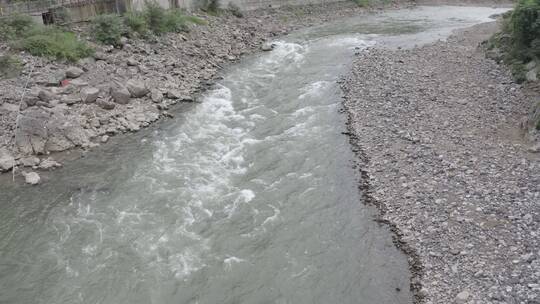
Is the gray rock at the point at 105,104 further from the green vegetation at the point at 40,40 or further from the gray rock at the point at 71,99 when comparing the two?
the green vegetation at the point at 40,40

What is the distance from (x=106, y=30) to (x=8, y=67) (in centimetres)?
687

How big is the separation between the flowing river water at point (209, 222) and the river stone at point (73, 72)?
18.1 feet

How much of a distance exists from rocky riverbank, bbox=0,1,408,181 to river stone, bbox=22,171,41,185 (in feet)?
1.91

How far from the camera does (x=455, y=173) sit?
15.0 metres

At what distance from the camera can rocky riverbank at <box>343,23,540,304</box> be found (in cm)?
1106

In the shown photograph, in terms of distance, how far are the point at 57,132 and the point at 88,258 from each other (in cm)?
835

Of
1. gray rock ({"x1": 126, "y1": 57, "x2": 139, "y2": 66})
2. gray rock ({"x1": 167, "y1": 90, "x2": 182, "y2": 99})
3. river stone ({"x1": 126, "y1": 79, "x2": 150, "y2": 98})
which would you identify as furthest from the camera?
gray rock ({"x1": 126, "y1": 57, "x2": 139, "y2": 66})

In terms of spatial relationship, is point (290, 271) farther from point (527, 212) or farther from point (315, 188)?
point (527, 212)

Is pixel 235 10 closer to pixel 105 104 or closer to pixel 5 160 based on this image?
pixel 105 104

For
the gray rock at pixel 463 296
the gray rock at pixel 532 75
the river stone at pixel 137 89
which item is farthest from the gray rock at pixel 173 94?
the gray rock at pixel 463 296

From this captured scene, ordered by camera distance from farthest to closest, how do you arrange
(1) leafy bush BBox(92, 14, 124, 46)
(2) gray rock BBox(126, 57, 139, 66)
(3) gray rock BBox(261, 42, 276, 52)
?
1. (3) gray rock BBox(261, 42, 276, 52)
2. (1) leafy bush BBox(92, 14, 124, 46)
3. (2) gray rock BBox(126, 57, 139, 66)

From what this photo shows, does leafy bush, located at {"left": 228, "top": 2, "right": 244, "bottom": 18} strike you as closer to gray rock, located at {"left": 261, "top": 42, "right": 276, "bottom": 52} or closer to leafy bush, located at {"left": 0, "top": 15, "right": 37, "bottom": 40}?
gray rock, located at {"left": 261, "top": 42, "right": 276, "bottom": 52}

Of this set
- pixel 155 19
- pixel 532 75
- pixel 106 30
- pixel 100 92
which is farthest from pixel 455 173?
pixel 155 19

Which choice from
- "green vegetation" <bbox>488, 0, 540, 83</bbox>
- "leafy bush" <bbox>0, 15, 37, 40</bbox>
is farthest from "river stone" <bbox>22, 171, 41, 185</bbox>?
"green vegetation" <bbox>488, 0, 540, 83</bbox>
